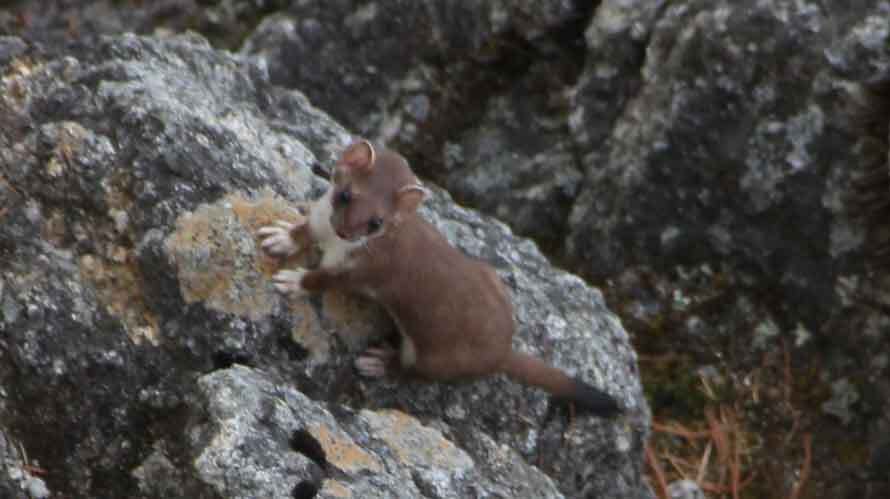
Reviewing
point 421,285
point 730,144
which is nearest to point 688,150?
point 730,144

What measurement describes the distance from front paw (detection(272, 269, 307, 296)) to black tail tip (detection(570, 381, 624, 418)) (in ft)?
2.95

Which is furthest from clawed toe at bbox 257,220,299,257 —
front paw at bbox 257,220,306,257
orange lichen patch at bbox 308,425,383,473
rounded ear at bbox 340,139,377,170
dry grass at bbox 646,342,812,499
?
dry grass at bbox 646,342,812,499

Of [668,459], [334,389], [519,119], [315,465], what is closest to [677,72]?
[519,119]

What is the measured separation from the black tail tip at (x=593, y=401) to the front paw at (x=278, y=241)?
0.95m

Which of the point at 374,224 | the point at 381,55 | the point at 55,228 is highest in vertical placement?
the point at 381,55

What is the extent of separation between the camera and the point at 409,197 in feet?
13.7

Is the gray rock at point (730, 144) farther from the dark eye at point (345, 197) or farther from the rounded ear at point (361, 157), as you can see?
the dark eye at point (345, 197)

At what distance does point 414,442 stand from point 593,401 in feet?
2.42

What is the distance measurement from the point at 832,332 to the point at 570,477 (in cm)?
132

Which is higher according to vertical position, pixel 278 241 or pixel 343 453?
pixel 278 241

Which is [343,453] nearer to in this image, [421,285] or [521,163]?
[421,285]

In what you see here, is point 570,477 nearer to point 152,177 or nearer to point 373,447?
point 373,447

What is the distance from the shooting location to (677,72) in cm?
527

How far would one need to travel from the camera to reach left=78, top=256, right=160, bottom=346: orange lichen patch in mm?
3850
